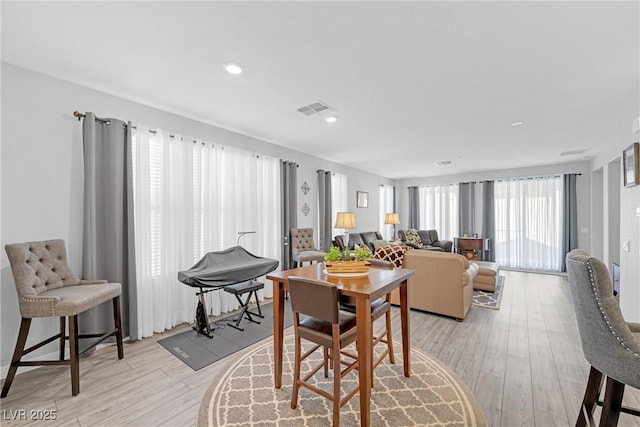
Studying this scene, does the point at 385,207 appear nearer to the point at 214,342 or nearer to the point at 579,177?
the point at 579,177

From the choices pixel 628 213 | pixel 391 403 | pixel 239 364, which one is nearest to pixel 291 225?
pixel 239 364

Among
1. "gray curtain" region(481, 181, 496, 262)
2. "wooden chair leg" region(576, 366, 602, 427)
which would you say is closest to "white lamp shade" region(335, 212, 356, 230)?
"wooden chair leg" region(576, 366, 602, 427)

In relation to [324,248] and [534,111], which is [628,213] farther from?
[324,248]

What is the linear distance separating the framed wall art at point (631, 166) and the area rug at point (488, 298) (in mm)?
2248

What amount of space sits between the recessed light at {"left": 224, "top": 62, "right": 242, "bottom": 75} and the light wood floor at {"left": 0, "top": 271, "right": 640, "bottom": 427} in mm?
2701

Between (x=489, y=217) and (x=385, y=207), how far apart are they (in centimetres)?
289

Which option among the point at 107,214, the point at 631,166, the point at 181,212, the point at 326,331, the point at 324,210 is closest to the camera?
the point at 326,331

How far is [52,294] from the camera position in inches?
86.0

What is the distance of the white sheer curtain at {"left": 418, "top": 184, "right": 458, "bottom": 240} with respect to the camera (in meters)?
8.16

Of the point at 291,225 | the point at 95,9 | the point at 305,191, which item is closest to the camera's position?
the point at 95,9

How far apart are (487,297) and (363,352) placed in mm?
3850

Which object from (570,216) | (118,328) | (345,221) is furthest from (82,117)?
(570,216)

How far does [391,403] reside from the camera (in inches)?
77.5

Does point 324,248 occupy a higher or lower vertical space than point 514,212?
lower
